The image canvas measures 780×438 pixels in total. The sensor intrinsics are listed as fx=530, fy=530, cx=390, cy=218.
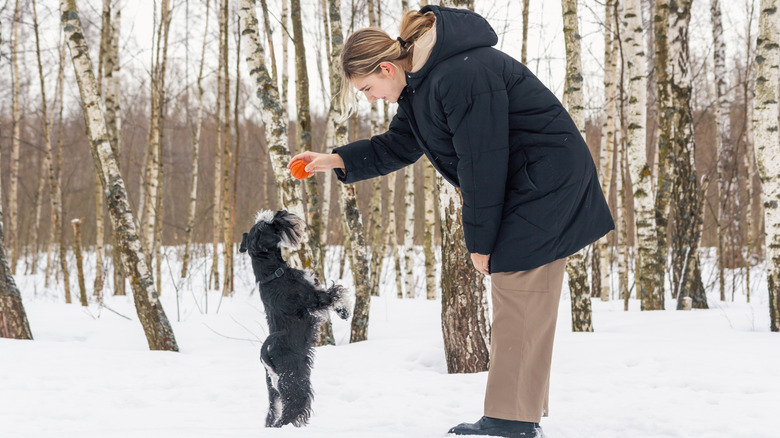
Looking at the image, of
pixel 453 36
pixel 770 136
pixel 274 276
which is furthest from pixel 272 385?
pixel 770 136

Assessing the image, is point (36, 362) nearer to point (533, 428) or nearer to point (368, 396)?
point (368, 396)

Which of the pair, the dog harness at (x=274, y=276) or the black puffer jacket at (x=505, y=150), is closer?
the black puffer jacket at (x=505, y=150)

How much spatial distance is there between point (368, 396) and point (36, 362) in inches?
112

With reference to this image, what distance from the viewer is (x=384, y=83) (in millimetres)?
2299

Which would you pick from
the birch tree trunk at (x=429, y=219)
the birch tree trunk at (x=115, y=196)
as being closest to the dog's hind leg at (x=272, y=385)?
the birch tree trunk at (x=115, y=196)

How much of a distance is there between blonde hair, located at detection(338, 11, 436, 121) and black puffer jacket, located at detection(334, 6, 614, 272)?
0.08 meters

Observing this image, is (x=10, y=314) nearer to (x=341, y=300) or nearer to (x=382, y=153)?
(x=341, y=300)

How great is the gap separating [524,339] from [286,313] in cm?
125

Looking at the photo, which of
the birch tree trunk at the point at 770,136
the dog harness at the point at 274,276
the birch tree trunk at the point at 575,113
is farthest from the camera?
the birch tree trunk at the point at 575,113

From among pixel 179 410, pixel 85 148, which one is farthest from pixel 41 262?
pixel 179 410

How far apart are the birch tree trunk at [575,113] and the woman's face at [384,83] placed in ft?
12.2

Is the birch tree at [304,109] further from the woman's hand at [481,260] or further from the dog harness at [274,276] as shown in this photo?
the woman's hand at [481,260]

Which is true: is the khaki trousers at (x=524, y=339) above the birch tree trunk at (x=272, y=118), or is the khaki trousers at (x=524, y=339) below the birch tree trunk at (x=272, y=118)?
below

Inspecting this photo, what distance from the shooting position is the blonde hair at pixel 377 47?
7.29ft
